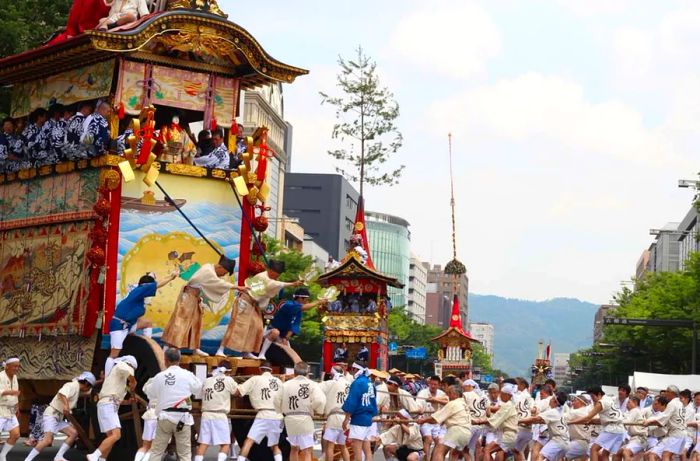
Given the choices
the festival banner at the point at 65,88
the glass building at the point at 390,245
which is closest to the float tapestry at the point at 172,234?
the festival banner at the point at 65,88

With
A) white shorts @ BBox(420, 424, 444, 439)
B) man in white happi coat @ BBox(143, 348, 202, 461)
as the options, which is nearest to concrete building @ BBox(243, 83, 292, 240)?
white shorts @ BBox(420, 424, 444, 439)

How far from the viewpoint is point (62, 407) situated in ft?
65.4

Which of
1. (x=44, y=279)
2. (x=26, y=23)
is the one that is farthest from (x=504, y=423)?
(x=26, y=23)

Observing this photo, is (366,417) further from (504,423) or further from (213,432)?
(504,423)

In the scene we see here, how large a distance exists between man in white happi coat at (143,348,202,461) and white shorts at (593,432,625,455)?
870 centimetres

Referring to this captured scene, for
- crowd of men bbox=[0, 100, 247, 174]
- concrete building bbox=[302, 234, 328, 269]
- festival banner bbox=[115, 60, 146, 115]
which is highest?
concrete building bbox=[302, 234, 328, 269]

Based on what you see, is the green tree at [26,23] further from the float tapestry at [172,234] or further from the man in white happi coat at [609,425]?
the man in white happi coat at [609,425]

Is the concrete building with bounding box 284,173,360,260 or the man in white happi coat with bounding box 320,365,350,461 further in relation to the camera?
the concrete building with bounding box 284,173,360,260

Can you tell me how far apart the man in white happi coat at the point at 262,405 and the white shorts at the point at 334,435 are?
1.59 m

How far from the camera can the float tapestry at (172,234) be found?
2133 centimetres

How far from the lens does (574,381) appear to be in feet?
599

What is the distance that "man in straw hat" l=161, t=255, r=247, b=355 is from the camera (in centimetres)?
2088

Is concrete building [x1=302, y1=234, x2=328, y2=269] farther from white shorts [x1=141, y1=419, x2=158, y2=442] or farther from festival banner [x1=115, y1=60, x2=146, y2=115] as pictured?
white shorts [x1=141, y1=419, x2=158, y2=442]

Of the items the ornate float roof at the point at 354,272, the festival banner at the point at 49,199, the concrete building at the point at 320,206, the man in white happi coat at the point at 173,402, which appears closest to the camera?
the man in white happi coat at the point at 173,402
